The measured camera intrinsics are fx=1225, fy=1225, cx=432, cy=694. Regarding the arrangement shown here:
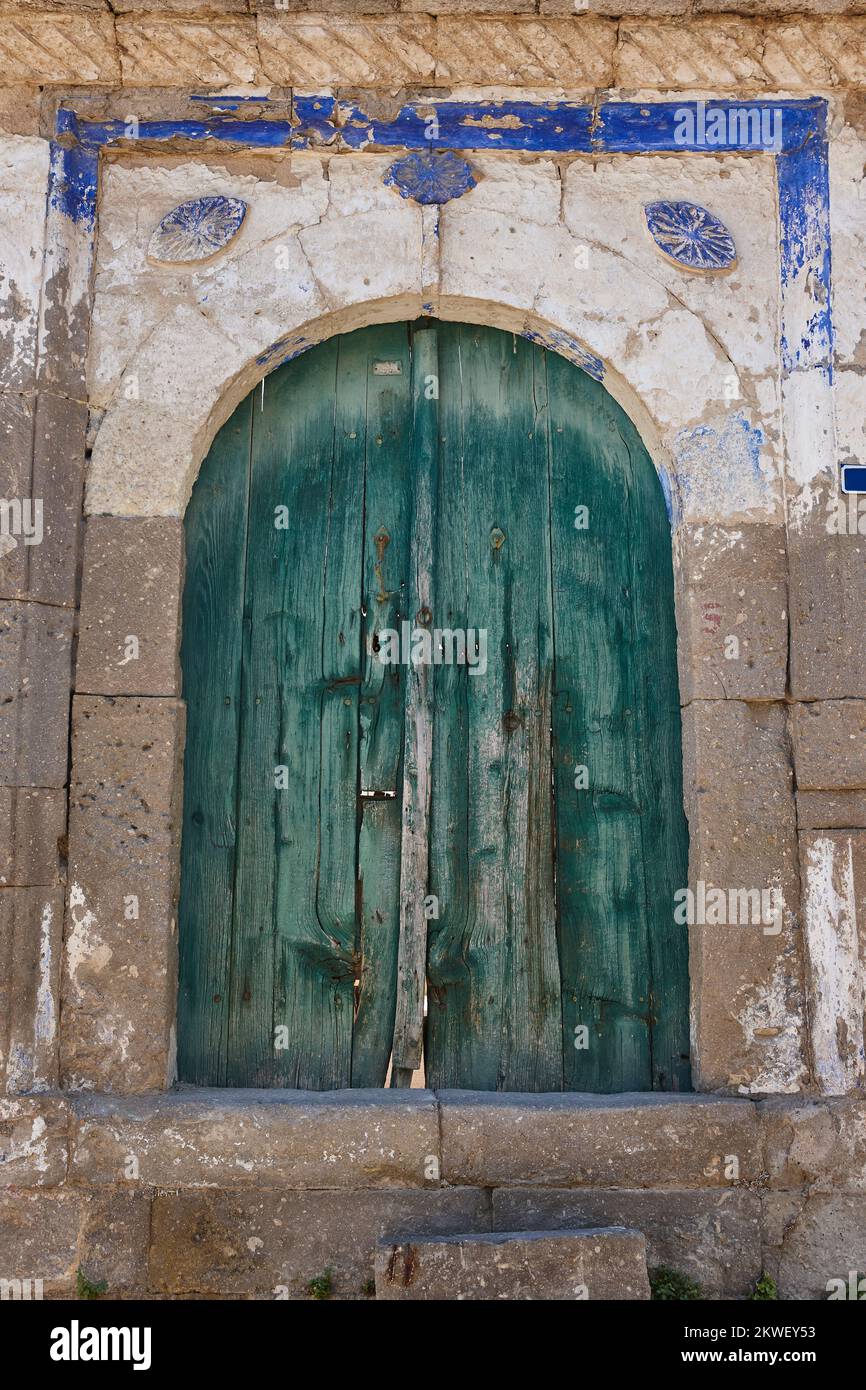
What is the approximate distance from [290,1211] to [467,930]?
0.87m

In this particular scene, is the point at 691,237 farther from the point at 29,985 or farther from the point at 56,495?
the point at 29,985

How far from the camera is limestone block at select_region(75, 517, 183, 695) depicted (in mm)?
3332

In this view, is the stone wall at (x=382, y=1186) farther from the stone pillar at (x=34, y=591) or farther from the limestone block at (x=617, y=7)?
the limestone block at (x=617, y=7)

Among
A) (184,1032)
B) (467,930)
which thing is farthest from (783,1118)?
(184,1032)

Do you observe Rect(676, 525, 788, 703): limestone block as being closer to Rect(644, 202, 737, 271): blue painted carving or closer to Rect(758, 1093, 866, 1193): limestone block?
Rect(644, 202, 737, 271): blue painted carving

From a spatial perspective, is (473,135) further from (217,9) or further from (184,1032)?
(184,1032)

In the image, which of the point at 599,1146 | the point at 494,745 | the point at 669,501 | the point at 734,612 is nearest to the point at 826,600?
the point at 734,612

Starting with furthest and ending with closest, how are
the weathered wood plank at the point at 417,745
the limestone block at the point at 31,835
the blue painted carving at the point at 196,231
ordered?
1. the blue painted carving at the point at 196,231
2. the weathered wood plank at the point at 417,745
3. the limestone block at the point at 31,835

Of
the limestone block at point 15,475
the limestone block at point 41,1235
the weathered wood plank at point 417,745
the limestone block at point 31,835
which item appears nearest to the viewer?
the limestone block at point 41,1235

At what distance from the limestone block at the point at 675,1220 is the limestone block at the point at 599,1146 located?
1.2 inches

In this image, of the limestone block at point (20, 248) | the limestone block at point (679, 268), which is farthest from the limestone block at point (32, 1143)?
the limestone block at point (679, 268)

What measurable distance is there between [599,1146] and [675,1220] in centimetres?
27

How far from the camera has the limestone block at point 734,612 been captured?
11.0 feet

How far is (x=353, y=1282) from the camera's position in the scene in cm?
309
